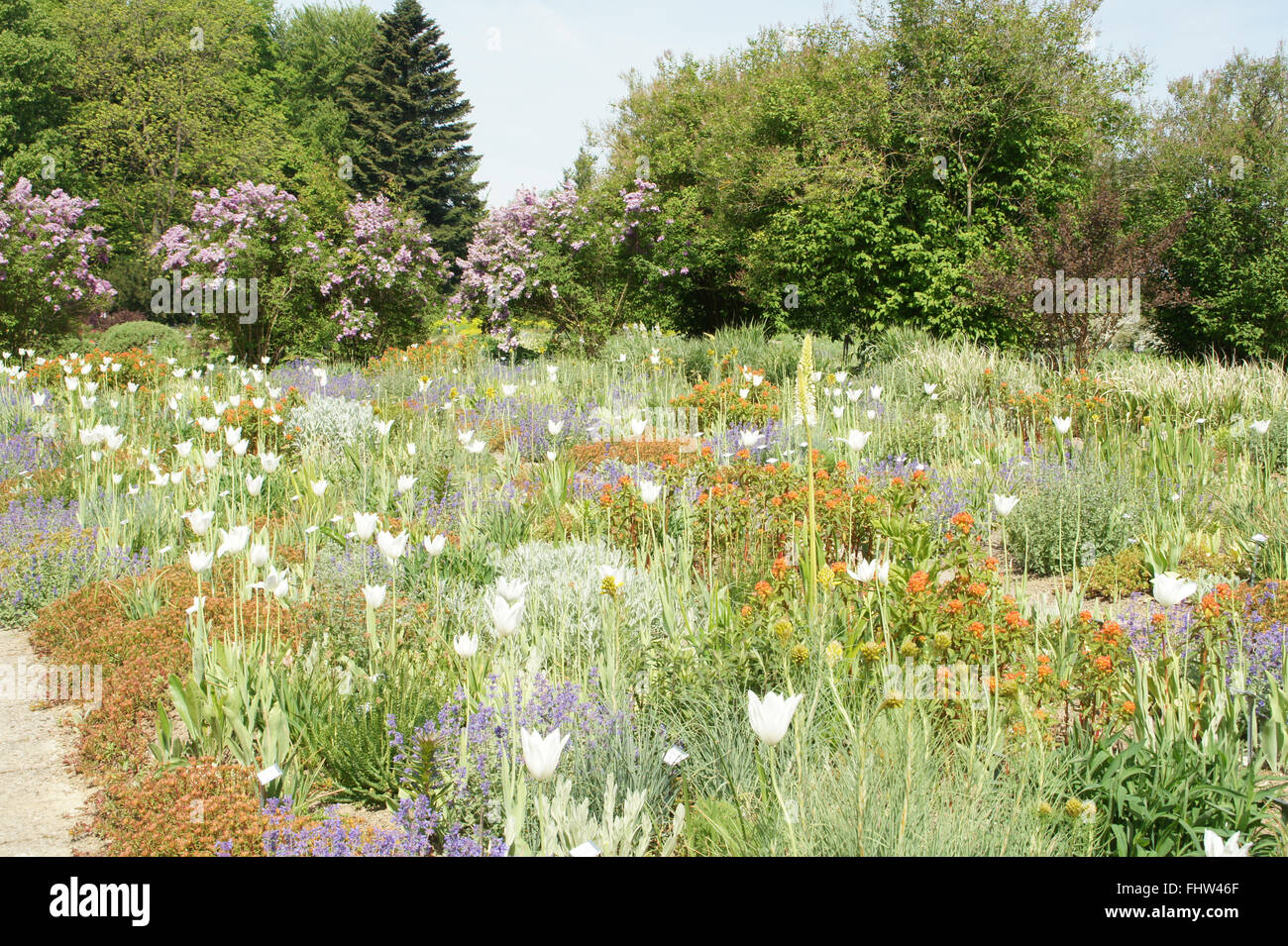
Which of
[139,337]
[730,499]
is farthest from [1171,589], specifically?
[139,337]

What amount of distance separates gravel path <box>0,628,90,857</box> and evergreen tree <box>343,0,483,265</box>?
101ft

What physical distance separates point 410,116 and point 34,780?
112 feet

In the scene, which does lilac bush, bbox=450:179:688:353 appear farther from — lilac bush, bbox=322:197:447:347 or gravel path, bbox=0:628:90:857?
gravel path, bbox=0:628:90:857

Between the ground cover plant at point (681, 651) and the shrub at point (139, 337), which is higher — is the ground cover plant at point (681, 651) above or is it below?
below

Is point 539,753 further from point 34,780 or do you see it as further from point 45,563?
point 45,563

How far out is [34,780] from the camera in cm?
290

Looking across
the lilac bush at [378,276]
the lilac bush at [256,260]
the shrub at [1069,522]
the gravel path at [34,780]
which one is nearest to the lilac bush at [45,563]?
the gravel path at [34,780]

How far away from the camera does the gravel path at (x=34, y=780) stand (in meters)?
2.53

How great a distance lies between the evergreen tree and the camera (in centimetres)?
3234

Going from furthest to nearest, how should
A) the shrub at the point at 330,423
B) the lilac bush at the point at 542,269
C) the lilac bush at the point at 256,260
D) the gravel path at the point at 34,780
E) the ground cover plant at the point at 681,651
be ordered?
the lilac bush at the point at 542,269 < the lilac bush at the point at 256,260 < the shrub at the point at 330,423 < the gravel path at the point at 34,780 < the ground cover plant at the point at 681,651

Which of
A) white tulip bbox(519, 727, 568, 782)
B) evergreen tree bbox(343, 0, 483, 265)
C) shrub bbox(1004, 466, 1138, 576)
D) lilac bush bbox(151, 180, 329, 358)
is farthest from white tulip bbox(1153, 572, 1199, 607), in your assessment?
evergreen tree bbox(343, 0, 483, 265)

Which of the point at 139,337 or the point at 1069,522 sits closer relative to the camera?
the point at 1069,522

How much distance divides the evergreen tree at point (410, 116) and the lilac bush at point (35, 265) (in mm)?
16101

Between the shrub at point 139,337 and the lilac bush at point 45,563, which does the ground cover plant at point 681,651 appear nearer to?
the lilac bush at point 45,563
